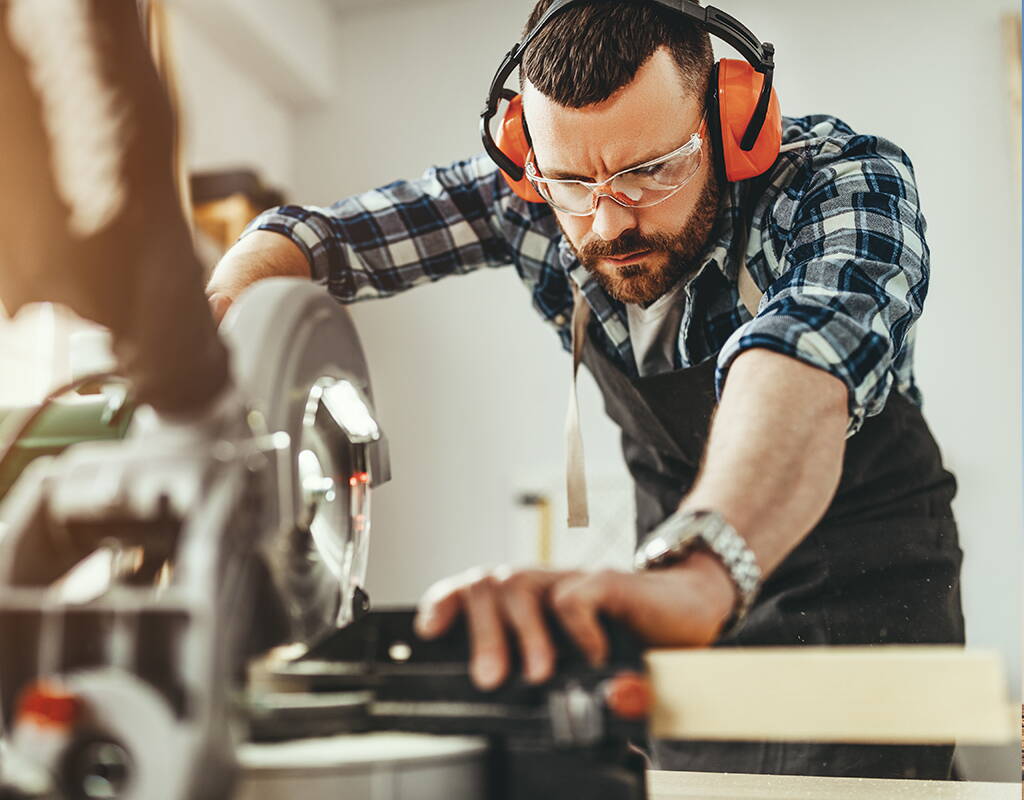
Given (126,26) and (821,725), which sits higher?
(126,26)

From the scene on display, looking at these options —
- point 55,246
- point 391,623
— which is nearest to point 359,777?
point 391,623

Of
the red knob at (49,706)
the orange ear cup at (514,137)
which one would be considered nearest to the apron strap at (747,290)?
the orange ear cup at (514,137)

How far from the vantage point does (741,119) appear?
0.46 metres

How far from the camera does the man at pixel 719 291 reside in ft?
1.33

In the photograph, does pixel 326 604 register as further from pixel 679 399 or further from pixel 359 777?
pixel 679 399

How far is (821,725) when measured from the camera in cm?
28

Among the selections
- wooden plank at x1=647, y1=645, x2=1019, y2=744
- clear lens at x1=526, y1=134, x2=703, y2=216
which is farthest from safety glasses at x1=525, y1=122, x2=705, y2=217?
wooden plank at x1=647, y1=645, x2=1019, y2=744

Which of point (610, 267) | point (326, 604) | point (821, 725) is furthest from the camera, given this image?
point (610, 267)

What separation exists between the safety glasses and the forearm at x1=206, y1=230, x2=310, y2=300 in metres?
0.14

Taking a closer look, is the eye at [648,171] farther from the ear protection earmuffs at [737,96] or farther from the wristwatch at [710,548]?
the wristwatch at [710,548]

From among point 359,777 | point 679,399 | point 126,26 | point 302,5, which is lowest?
point 359,777

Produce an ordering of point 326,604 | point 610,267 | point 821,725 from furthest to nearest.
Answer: point 610,267, point 326,604, point 821,725

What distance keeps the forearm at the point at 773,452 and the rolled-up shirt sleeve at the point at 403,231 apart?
19 cm

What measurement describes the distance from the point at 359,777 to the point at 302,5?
418 millimetres
